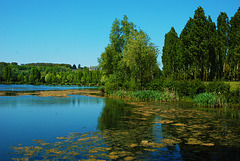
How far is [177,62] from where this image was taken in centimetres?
5203

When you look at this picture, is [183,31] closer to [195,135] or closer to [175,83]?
[175,83]

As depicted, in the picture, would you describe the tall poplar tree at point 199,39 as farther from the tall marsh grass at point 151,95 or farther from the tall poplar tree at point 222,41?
the tall marsh grass at point 151,95

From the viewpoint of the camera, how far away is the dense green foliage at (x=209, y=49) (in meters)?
43.5

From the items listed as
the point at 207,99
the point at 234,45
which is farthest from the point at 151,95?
the point at 234,45

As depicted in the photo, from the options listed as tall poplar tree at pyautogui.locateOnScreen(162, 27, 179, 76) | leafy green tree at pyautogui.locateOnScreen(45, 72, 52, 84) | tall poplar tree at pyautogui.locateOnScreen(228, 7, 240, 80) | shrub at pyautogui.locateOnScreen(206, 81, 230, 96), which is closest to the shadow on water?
shrub at pyautogui.locateOnScreen(206, 81, 230, 96)

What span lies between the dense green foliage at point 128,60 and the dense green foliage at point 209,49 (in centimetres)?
950

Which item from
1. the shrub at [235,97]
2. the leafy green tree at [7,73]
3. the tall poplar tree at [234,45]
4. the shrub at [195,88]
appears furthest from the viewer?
the leafy green tree at [7,73]

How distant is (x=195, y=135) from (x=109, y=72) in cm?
3645

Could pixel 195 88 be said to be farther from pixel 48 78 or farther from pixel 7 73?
pixel 7 73

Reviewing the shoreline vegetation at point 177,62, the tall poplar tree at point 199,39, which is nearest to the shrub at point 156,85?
the shoreline vegetation at point 177,62

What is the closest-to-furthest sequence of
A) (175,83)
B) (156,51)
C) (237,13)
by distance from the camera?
(175,83) < (156,51) < (237,13)

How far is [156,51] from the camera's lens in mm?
37906

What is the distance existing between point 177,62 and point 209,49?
9.59 metres

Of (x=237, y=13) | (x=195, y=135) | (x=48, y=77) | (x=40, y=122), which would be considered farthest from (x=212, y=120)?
(x=48, y=77)
